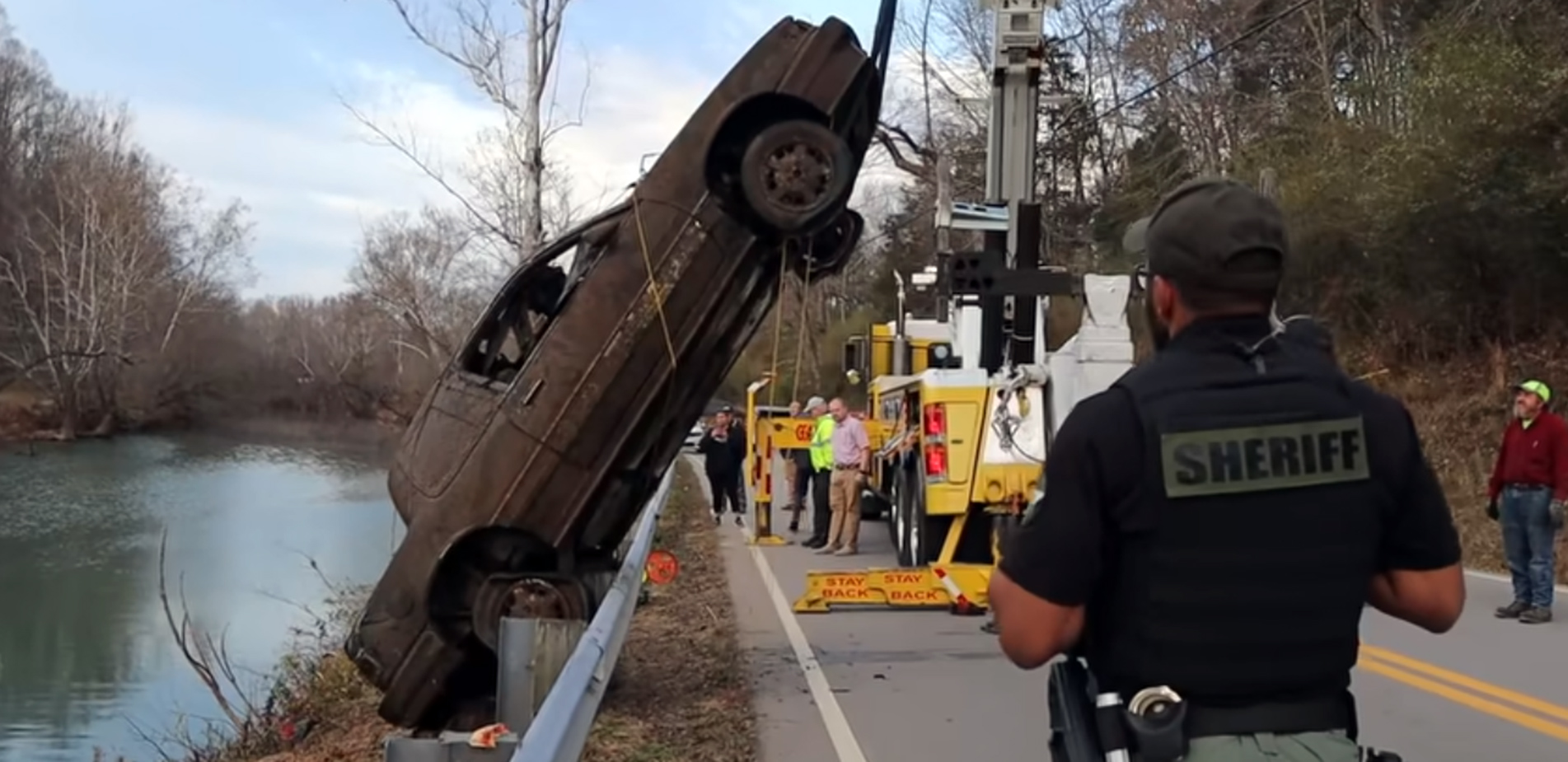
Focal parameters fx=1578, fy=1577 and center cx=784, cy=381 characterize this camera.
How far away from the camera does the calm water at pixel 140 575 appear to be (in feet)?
47.1

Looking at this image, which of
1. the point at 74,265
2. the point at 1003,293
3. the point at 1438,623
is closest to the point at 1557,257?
the point at 1003,293

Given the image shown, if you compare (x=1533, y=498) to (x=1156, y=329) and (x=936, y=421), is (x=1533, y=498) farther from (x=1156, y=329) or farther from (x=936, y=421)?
(x=1156, y=329)

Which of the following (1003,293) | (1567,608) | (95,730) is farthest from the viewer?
(95,730)

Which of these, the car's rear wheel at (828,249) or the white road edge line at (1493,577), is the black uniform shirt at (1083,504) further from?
the white road edge line at (1493,577)

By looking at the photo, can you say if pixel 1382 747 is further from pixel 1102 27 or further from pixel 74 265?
pixel 74 265

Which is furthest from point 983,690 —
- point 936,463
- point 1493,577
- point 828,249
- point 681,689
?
point 1493,577

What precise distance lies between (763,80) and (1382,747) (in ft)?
13.8

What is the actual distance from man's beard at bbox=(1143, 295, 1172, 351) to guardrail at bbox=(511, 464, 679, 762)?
213 cm

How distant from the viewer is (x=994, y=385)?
12.9 meters

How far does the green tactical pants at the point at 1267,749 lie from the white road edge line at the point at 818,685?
4.87 meters

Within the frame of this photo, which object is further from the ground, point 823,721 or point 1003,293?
point 1003,293

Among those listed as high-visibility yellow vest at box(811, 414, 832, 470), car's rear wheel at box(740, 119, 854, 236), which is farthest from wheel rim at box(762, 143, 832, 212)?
high-visibility yellow vest at box(811, 414, 832, 470)

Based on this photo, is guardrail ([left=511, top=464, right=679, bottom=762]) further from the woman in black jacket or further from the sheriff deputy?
the woman in black jacket

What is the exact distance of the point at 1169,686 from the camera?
2559mm
